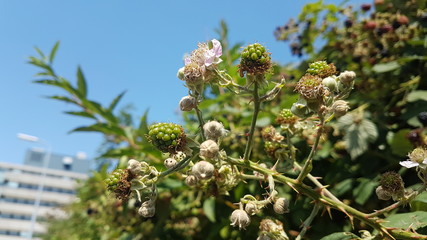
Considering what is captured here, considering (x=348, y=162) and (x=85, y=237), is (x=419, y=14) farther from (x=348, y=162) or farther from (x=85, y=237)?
(x=85, y=237)

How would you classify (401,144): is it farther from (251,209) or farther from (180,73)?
(180,73)

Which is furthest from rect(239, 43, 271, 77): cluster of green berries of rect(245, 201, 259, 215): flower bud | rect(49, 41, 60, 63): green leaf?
rect(49, 41, 60, 63): green leaf

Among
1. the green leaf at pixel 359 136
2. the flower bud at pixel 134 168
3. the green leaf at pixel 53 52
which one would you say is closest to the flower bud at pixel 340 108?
the flower bud at pixel 134 168

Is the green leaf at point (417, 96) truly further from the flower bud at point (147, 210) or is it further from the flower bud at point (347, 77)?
the flower bud at point (147, 210)

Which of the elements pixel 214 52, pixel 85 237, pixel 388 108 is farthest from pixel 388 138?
pixel 85 237

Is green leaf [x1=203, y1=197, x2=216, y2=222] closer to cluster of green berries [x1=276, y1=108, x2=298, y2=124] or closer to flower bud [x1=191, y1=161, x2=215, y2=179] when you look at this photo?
cluster of green berries [x1=276, y1=108, x2=298, y2=124]

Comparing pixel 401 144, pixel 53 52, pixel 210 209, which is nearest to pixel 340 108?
pixel 401 144
